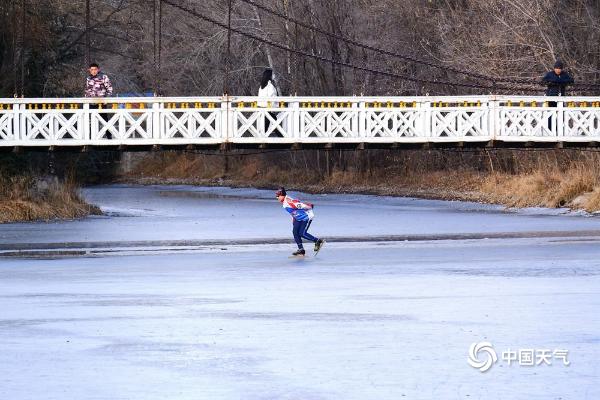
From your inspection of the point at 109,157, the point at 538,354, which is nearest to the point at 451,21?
the point at 109,157

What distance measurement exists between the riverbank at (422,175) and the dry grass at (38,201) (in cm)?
1385

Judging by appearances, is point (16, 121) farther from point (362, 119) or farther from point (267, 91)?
point (362, 119)

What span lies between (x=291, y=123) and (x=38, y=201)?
921cm

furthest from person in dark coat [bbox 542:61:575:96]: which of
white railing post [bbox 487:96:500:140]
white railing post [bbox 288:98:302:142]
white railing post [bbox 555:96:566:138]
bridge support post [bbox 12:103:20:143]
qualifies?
bridge support post [bbox 12:103:20:143]

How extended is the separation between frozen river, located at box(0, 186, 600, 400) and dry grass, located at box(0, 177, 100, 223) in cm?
647

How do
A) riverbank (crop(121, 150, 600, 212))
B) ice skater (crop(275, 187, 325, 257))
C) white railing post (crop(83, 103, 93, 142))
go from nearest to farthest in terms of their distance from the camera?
ice skater (crop(275, 187, 325, 257))
white railing post (crop(83, 103, 93, 142))
riverbank (crop(121, 150, 600, 212))

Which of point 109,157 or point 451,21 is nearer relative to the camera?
point 451,21

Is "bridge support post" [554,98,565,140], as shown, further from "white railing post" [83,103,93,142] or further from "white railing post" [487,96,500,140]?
"white railing post" [83,103,93,142]

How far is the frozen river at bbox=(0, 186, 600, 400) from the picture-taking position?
14781 mm

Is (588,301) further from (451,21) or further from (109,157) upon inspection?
(109,157)

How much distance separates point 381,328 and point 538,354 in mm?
2751

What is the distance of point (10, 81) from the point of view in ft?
147

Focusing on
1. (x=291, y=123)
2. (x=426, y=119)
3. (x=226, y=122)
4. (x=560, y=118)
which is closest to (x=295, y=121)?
(x=291, y=123)

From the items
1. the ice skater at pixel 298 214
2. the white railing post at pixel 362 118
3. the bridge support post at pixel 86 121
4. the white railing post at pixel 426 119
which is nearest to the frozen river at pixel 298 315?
the ice skater at pixel 298 214
